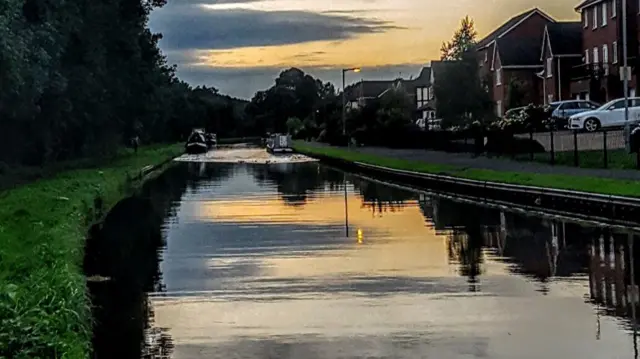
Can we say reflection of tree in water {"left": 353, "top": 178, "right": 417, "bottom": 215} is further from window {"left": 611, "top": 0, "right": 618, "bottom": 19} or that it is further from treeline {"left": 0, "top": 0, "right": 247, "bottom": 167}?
window {"left": 611, "top": 0, "right": 618, "bottom": 19}

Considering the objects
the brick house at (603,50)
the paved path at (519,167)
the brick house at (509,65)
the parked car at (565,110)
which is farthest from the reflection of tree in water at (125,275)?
the brick house at (509,65)

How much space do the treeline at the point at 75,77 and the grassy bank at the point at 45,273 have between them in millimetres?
6380

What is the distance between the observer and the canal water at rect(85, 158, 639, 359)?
10828 mm

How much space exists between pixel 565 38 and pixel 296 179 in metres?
43.0

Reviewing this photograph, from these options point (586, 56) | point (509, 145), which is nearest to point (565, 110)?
point (509, 145)

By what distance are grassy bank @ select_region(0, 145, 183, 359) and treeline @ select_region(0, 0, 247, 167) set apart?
638cm

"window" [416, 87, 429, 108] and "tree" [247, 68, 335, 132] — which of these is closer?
"window" [416, 87, 429, 108]

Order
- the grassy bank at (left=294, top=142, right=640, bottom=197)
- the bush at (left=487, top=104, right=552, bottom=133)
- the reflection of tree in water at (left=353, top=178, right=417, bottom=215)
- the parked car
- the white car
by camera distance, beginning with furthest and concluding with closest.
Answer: the parked car, the bush at (left=487, top=104, right=552, bottom=133), the white car, the reflection of tree in water at (left=353, top=178, right=417, bottom=215), the grassy bank at (left=294, top=142, right=640, bottom=197)

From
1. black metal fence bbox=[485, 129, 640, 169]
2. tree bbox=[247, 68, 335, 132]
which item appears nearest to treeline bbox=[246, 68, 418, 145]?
tree bbox=[247, 68, 335, 132]

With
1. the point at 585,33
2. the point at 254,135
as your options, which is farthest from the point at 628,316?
the point at 254,135

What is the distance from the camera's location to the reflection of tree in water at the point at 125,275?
1134 centimetres

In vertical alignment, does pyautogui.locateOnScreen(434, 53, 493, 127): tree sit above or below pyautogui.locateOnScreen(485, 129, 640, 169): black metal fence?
above

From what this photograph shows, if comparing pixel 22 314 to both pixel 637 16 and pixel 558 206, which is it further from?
pixel 637 16

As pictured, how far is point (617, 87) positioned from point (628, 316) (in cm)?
5958
